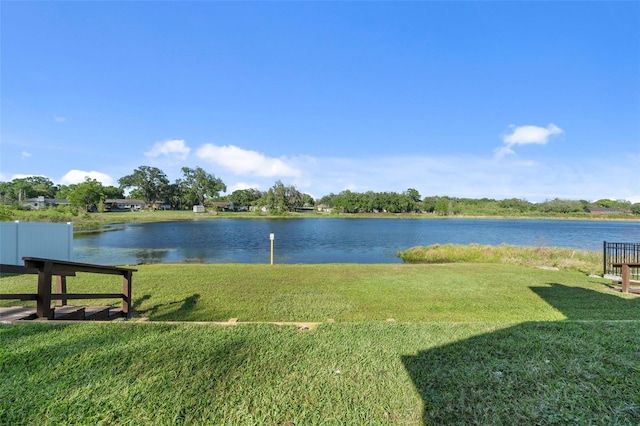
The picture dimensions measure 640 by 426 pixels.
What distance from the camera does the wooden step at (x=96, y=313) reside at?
453 cm

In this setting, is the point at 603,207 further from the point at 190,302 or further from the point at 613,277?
the point at 190,302

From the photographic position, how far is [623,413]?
1776 mm

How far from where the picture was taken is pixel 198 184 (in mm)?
102875

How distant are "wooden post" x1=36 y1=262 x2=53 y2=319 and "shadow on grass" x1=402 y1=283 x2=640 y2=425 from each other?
13.6 ft

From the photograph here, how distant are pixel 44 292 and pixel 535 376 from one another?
16.6 ft

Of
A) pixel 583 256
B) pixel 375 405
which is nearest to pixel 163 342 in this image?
pixel 375 405

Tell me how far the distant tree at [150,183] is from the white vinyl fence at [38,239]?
320ft

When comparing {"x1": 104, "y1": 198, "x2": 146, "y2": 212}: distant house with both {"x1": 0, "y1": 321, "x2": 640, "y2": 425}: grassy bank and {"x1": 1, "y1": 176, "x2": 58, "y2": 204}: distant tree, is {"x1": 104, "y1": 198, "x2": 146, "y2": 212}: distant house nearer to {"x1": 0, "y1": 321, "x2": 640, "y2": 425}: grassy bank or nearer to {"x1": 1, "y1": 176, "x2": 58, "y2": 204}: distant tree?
{"x1": 1, "y1": 176, "x2": 58, "y2": 204}: distant tree

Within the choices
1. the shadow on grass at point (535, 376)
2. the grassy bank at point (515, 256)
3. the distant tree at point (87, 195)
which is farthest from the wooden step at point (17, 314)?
the distant tree at point (87, 195)

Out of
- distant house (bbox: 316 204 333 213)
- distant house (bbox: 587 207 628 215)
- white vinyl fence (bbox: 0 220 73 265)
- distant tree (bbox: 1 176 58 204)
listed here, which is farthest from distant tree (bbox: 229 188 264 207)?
distant house (bbox: 587 207 628 215)

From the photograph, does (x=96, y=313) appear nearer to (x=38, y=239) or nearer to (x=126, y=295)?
(x=126, y=295)

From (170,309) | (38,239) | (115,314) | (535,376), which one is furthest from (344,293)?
(38,239)

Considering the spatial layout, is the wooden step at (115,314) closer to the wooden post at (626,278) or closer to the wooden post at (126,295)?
the wooden post at (126,295)

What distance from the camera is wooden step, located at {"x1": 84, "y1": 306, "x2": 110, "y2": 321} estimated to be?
178 inches
